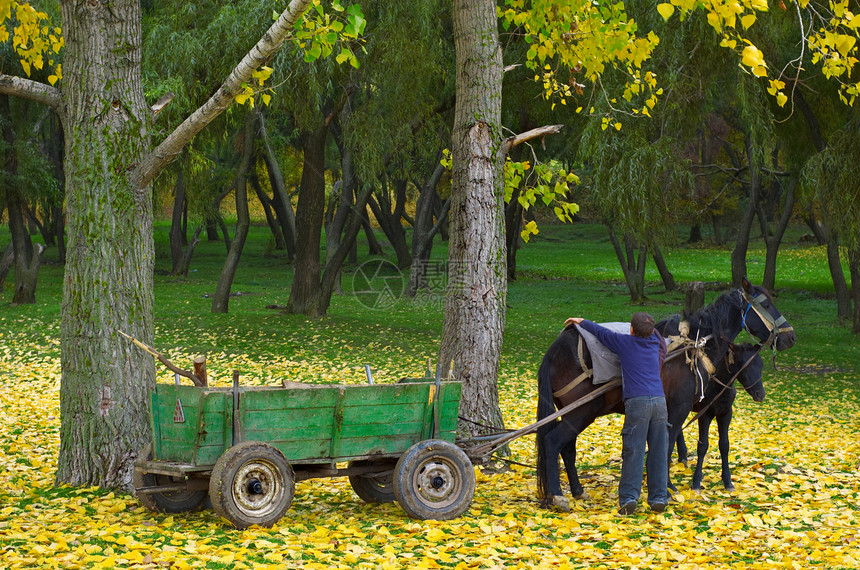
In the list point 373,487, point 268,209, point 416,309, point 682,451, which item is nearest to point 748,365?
point 682,451

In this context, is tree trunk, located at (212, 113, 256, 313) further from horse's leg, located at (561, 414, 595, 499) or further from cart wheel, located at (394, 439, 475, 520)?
cart wheel, located at (394, 439, 475, 520)

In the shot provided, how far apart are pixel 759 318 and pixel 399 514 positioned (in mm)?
3728

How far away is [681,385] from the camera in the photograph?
26.0 ft

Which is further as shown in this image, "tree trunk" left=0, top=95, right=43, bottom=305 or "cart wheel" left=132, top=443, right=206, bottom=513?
"tree trunk" left=0, top=95, right=43, bottom=305

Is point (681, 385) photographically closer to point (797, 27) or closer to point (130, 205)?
point (130, 205)

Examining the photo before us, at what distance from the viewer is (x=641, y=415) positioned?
7.10 m

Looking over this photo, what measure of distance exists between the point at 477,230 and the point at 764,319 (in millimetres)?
2777

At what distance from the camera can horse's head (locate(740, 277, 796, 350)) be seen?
8.08 metres

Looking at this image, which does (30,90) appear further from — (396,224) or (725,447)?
(396,224)

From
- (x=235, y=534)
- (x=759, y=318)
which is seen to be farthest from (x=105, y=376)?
(x=759, y=318)

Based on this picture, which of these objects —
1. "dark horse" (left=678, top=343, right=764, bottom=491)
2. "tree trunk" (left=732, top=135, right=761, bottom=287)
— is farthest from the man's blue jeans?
"tree trunk" (left=732, top=135, right=761, bottom=287)

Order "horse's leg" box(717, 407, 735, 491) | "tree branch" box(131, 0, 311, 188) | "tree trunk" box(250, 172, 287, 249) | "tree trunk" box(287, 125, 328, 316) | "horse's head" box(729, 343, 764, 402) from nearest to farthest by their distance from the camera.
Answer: "tree branch" box(131, 0, 311, 188)
"horse's leg" box(717, 407, 735, 491)
"horse's head" box(729, 343, 764, 402)
"tree trunk" box(287, 125, 328, 316)
"tree trunk" box(250, 172, 287, 249)

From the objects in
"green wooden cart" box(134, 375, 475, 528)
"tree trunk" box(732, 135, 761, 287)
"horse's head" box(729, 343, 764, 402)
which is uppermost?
"tree trunk" box(732, 135, 761, 287)

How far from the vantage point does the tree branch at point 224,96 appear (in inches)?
259
